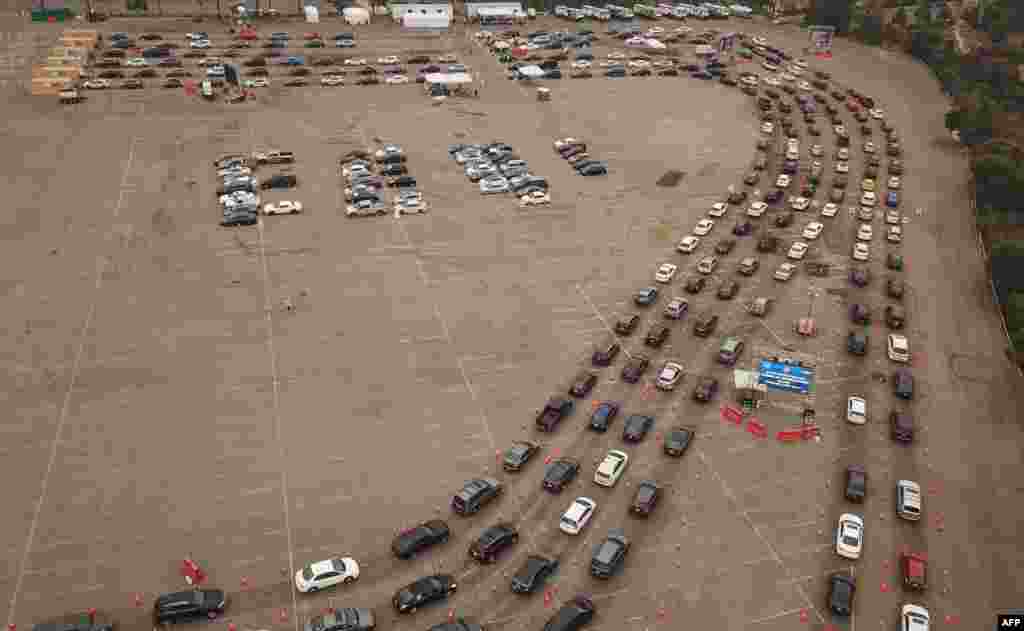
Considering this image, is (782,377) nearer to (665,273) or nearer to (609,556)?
(665,273)

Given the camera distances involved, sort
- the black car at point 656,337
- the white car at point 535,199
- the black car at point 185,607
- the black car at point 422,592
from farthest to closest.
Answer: the white car at point 535,199 → the black car at point 656,337 → the black car at point 422,592 → the black car at point 185,607

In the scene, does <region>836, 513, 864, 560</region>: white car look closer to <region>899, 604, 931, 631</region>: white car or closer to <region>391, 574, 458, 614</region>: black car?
<region>899, 604, 931, 631</region>: white car

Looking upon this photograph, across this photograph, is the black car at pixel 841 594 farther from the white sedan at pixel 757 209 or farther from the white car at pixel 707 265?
the white sedan at pixel 757 209

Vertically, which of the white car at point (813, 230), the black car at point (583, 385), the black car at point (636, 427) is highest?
the white car at point (813, 230)

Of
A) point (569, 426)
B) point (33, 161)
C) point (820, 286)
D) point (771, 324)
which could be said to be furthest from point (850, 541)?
point (33, 161)

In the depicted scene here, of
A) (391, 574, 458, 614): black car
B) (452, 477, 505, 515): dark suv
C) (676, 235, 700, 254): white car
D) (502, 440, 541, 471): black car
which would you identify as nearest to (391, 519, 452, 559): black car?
(452, 477, 505, 515): dark suv

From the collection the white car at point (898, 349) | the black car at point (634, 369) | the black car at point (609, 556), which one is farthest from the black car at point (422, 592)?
the white car at point (898, 349)

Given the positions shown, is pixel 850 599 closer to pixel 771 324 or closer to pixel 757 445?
pixel 757 445
